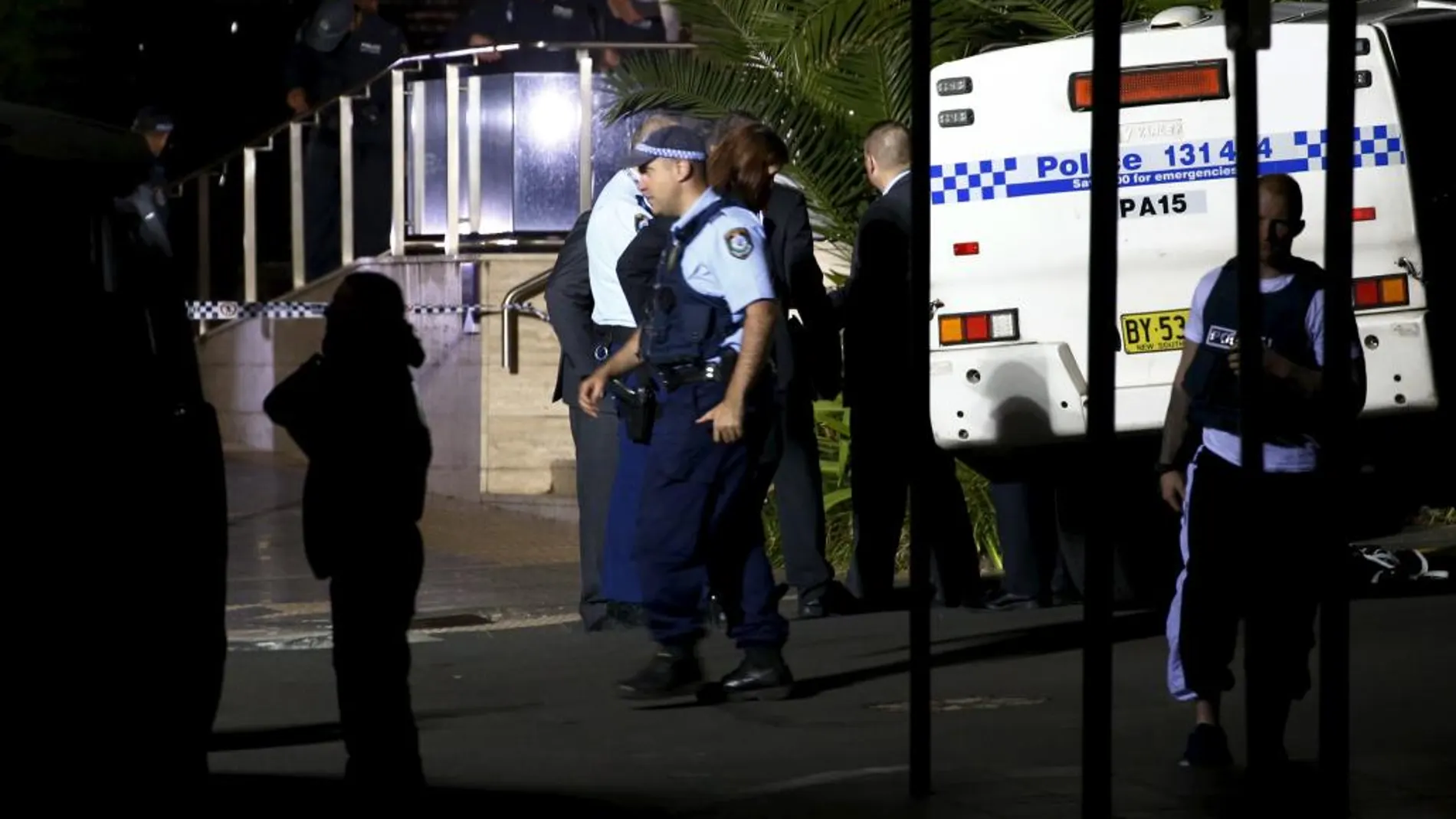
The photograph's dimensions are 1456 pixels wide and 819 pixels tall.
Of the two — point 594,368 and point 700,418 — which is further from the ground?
point 594,368

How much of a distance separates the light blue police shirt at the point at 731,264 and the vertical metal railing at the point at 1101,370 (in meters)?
2.97

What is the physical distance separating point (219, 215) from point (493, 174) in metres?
3.47

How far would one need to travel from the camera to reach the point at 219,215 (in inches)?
775

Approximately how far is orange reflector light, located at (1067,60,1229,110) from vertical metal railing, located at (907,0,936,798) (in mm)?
4122

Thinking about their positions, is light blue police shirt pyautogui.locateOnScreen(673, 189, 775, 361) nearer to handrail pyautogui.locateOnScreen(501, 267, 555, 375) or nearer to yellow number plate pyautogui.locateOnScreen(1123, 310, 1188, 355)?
yellow number plate pyautogui.locateOnScreen(1123, 310, 1188, 355)

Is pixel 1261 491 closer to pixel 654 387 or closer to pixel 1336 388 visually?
pixel 1336 388

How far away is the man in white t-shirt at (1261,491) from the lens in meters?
7.34

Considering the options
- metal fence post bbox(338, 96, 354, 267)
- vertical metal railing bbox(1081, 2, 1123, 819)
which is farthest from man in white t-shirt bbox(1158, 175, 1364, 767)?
metal fence post bbox(338, 96, 354, 267)

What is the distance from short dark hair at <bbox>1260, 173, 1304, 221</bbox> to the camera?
24.3 ft

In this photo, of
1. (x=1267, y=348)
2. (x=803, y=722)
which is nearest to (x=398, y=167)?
(x=803, y=722)

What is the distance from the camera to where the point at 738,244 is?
28.6ft

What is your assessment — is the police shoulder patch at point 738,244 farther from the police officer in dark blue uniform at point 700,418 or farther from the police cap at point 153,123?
the police cap at point 153,123

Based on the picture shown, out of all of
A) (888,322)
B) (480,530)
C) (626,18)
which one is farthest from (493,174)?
(888,322)

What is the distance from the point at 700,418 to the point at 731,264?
47cm
